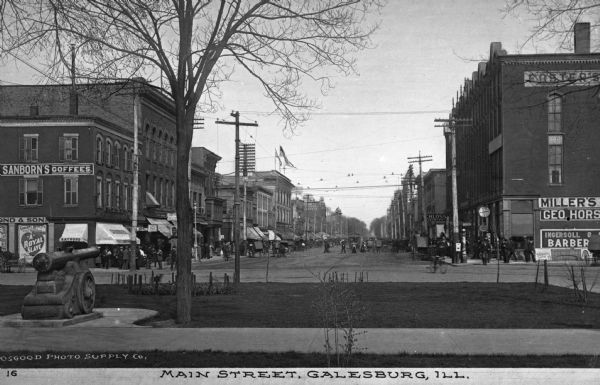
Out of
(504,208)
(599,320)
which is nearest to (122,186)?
(504,208)

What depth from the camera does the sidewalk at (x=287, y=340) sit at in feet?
31.8

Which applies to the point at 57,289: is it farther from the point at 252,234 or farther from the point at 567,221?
the point at 252,234

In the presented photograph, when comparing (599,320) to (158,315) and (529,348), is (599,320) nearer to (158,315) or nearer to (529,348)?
(529,348)

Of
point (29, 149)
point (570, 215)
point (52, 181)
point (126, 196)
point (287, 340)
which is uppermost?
point (29, 149)

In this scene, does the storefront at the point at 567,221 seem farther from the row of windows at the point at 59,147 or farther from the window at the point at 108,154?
the row of windows at the point at 59,147

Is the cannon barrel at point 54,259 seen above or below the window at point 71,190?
below

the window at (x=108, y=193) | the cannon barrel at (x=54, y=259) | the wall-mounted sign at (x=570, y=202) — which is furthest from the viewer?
the wall-mounted sign at (x=570, y=202)

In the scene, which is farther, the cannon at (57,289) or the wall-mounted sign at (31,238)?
the wall-mounted sign at (31,238)

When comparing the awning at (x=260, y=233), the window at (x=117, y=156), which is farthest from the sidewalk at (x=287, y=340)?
the awning at (x=260, y=233)

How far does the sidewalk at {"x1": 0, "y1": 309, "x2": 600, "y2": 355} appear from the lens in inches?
381

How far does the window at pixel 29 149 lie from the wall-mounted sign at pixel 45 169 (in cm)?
46

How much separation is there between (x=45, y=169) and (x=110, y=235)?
263 inches

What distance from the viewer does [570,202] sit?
53.0 m

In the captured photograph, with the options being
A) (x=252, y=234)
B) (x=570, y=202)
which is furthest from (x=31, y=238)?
(x=252, y=234)
